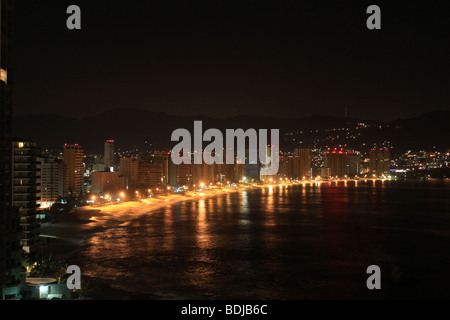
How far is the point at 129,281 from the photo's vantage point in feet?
22.2

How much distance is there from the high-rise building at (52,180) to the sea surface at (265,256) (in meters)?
6.83

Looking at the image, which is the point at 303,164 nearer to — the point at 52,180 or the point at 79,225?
the point at 52,180

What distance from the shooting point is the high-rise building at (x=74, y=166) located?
23.7m

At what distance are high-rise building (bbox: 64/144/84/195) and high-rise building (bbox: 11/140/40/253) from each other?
13.9 m

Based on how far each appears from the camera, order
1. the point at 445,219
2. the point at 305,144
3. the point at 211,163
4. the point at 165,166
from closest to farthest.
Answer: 1. the point at 445,219
2. the point at 165,166
3. the point at 211,163
4. the point at 305,144

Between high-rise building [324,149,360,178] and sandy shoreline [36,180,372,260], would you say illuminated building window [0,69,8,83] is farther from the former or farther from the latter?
high-rise building [324,149,360,178]

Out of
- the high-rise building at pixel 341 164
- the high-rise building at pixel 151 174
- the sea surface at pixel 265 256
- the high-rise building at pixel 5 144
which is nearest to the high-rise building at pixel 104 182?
the high-rise building at pixel 151 174

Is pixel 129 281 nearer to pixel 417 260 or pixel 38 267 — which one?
pixel 38 267

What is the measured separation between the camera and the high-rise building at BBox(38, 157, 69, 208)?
2069 cm

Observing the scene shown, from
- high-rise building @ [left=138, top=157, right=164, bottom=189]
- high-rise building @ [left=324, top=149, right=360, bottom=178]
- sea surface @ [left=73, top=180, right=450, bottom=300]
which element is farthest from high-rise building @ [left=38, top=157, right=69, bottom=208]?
high-rise building @ [left=324, top=149, right=360, bottom=178]

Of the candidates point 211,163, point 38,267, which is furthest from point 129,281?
point 211,163

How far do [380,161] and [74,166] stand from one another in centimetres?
4525
